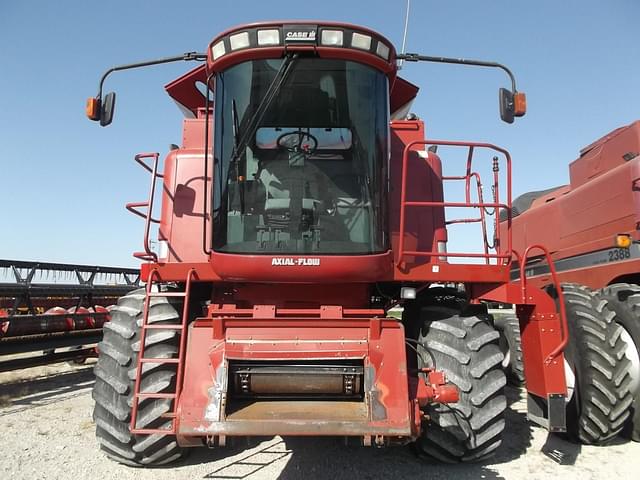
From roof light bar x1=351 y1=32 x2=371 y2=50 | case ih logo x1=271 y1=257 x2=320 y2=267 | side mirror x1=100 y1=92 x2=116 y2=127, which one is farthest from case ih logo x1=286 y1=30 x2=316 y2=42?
side mirror x1=100 y1=92 x2=116 y2=127

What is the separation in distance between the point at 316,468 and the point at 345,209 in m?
2.08

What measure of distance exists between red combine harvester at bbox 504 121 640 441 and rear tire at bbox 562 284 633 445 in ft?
0.17

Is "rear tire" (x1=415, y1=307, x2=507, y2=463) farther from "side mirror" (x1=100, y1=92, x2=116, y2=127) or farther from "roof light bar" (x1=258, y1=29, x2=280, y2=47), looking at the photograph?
"side mirror" (x1=100, y1=92, x2=116, y2=127)

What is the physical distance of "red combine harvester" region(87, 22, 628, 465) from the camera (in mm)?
3258

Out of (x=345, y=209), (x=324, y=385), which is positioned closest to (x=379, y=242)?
(x=345, y=209)

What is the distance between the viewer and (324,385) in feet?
10.7

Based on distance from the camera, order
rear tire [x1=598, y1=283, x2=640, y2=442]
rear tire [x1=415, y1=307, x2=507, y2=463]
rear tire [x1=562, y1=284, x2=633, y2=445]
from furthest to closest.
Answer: rear tire [x1=598, y1=283, x2=640, y2=442]
rear tire [x1=562, y1=284, x2=633, y2=445]
rear tire [x1=415, y1=307, x2=507, y2=463]

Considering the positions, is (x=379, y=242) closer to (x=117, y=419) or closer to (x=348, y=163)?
(x=348, y=163)

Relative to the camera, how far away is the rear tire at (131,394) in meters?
3.55

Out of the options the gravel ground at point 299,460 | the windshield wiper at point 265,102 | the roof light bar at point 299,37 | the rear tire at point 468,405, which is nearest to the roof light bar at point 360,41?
the roof light bar at point 299,37

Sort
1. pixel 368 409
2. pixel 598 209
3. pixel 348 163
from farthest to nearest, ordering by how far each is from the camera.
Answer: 1. pixel 598 209
2. pixel 348 163
3. pixel 368 409

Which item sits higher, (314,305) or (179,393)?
(314,305)

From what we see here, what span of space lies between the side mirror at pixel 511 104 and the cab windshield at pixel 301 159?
1.13 meters

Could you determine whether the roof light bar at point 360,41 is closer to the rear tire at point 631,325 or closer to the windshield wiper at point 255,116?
the windshield wiper at point 255,116
